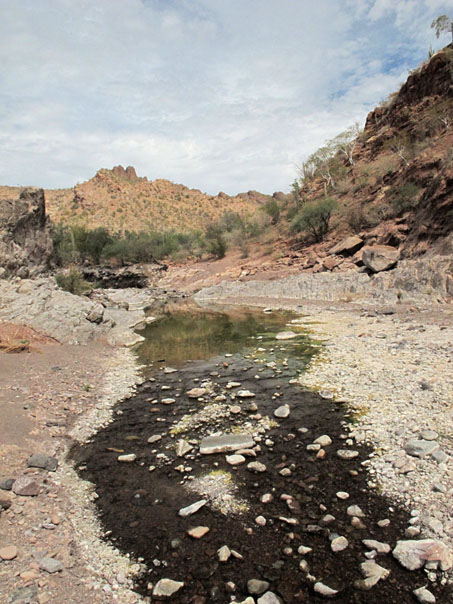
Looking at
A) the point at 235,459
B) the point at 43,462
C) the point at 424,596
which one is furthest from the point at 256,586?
the point at 43,462

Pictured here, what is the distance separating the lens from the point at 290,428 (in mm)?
5703

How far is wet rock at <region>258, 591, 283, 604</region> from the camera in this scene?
2.75 m

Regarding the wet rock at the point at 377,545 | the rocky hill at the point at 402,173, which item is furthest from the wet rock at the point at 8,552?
the rocky hill at the point at 402,173

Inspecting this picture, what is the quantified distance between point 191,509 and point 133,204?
85.4 m

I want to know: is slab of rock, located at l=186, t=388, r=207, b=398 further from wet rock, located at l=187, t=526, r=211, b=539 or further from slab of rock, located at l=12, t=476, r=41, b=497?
wet rock, located at l=187, t=526, r=211, b=539

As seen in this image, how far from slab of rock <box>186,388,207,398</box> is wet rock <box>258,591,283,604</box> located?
15.5 feet

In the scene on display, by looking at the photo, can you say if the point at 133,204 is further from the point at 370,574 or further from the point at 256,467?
the point at 370,574

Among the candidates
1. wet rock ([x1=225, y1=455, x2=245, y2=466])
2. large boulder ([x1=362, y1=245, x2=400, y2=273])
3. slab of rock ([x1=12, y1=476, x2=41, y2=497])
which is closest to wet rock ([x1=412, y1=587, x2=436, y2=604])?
wet rock ([x1=225, y1=455, x2=245, y2=466])

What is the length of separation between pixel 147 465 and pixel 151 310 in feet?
65.1

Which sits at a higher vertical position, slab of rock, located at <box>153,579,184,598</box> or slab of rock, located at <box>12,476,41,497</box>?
slab of rock, located at <box>12,476,41,497</box>

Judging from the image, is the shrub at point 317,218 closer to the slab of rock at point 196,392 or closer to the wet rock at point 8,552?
the slab of rock at point 196,392

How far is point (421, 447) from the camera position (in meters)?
4.54

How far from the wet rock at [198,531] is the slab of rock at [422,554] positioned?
1.75m

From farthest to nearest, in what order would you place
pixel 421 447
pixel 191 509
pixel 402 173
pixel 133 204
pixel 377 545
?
pixel 133 204, pixel 402 173, pixel 421 447, pixel 191 509, pixel 377 545
